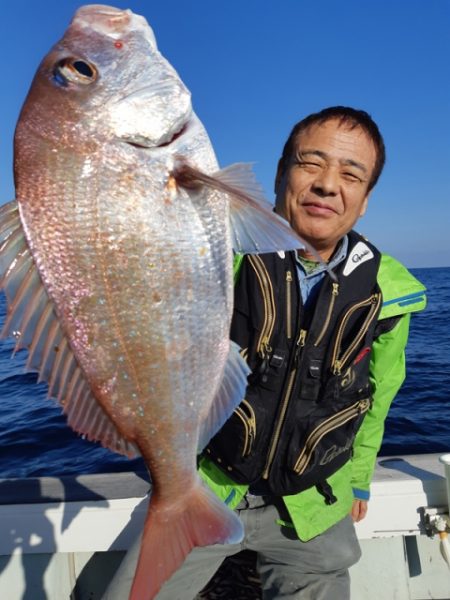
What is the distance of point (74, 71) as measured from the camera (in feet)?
4.89

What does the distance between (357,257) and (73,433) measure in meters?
6.60

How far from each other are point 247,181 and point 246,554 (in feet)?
9.40

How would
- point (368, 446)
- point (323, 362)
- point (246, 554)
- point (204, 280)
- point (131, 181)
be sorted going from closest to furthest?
point (131, 181), point (204, 280), point (323, 362), point (368, 446), point (246, 554)

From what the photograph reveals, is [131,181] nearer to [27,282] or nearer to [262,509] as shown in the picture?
[27,282]

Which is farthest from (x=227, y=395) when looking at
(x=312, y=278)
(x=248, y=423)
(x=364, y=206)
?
(x=364, y=206)

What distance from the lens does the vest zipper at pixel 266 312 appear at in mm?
2506

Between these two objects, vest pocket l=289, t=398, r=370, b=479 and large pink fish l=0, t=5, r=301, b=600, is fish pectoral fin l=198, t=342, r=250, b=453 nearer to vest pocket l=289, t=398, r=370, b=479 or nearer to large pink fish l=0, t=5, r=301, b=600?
large pink fish l=0, t=5, r=301, b=600

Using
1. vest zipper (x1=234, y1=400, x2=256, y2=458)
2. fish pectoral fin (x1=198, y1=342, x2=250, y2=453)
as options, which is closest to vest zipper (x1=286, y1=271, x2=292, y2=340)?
vest zipper (x1=234, y1=400, x2=256, y2=458)

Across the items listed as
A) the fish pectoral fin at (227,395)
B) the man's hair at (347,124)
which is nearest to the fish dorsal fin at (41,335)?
the fish pectoral fin at (227,395)

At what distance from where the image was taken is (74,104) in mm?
1458

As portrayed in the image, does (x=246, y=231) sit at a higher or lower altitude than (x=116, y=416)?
higher

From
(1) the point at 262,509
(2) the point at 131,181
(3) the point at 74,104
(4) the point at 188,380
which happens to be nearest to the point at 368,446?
(1) the point at 262,509

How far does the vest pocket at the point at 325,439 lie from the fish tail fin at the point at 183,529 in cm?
94

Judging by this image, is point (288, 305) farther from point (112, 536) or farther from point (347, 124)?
point (112, 536)
